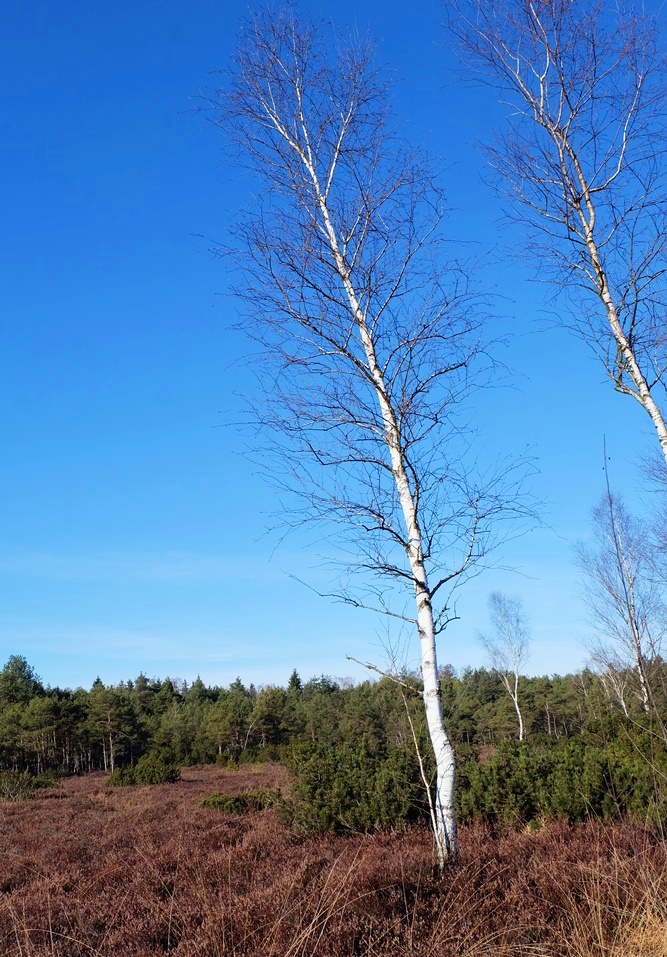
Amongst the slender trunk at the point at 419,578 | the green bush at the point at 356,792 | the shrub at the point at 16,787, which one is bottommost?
the shrub at the point at 16,787

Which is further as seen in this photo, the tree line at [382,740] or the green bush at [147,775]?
the green bush at [147,775]

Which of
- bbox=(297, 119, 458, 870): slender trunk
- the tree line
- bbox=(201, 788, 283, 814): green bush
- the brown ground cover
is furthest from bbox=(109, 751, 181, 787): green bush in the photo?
bbox=(297, 119, 458, 870): slender trunk

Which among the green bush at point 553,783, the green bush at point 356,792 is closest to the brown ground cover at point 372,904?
the green bush at point 553,783

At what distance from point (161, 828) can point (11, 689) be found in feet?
156

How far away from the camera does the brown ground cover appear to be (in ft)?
11.2

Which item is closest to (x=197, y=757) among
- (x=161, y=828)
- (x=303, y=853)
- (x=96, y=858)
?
(x=161, y=828)

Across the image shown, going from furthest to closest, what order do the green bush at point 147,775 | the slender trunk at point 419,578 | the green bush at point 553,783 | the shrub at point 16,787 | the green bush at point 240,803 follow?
the green bush at point 147,775
the shrub at point 16,787
the green bush at point 240,803
the green bush at point 553,783
the slender trunk at point 419,578

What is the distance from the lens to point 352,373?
597cm

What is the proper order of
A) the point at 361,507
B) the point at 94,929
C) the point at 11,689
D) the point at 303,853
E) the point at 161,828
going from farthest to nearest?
the point at 11,689
the point at 161,828
the point at 303,853
the point at 361,507
the point at 94,929

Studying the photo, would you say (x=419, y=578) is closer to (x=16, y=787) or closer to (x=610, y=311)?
(x=610, y=311)

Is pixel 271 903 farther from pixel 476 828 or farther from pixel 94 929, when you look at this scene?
pixel 476 828

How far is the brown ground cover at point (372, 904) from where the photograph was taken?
3.42 m

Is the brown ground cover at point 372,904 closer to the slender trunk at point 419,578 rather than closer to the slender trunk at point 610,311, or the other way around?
the slender trunk at point 419,578

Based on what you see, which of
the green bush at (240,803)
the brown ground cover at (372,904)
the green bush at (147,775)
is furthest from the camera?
the green bush at (147,775)
